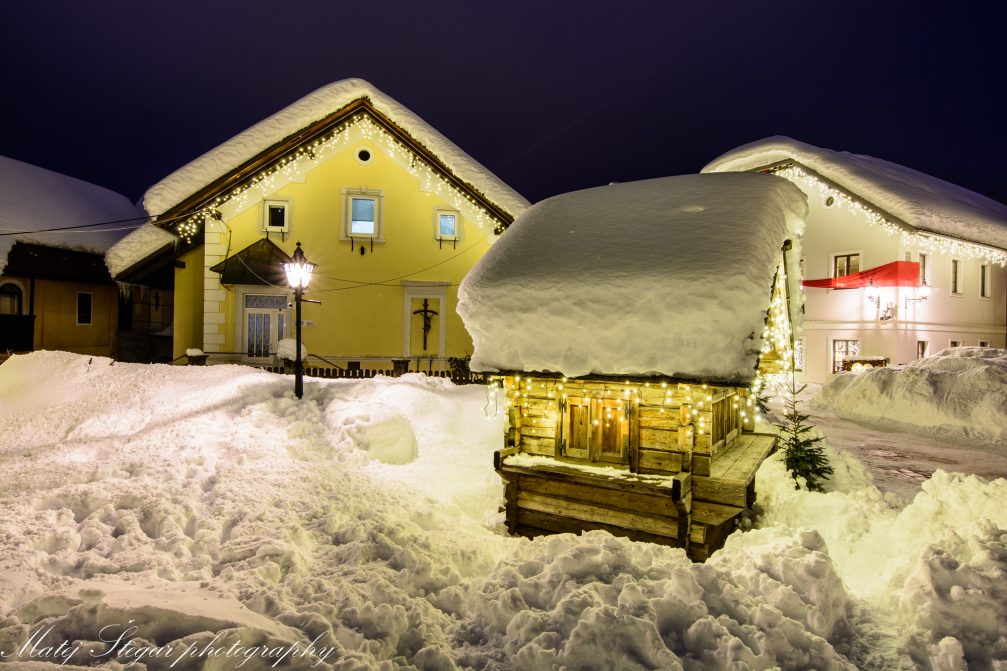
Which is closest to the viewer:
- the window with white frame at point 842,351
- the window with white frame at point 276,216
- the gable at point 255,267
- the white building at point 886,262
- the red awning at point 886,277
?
the gable at point 255,267

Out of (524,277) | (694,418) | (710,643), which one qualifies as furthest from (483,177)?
(710,643)

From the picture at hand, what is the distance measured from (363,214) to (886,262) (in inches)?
784

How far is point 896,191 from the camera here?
19.9 metres

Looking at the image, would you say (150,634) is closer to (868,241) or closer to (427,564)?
(427,564)

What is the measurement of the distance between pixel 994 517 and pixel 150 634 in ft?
26.8

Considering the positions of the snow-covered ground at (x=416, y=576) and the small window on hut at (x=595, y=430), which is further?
the small window on hut at (x=595, y=430)

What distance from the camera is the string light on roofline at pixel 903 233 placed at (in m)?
20.2

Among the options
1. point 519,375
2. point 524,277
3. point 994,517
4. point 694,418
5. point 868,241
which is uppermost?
point 868,241

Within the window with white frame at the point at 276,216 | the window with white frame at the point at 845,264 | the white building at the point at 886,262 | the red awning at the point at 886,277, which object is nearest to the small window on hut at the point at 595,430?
the window with white frame at the point at 276,216

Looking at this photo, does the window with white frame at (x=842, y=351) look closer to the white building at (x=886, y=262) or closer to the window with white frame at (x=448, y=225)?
the white building at (x=886, y=262)

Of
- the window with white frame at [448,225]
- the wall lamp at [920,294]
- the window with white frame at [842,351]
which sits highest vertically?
the window with white frame at [448,225]

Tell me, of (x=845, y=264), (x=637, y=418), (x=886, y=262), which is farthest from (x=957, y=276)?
(x=637, y=418)

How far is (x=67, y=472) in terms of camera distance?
6.69 meters

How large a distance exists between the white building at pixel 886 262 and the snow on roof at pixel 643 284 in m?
15.8
